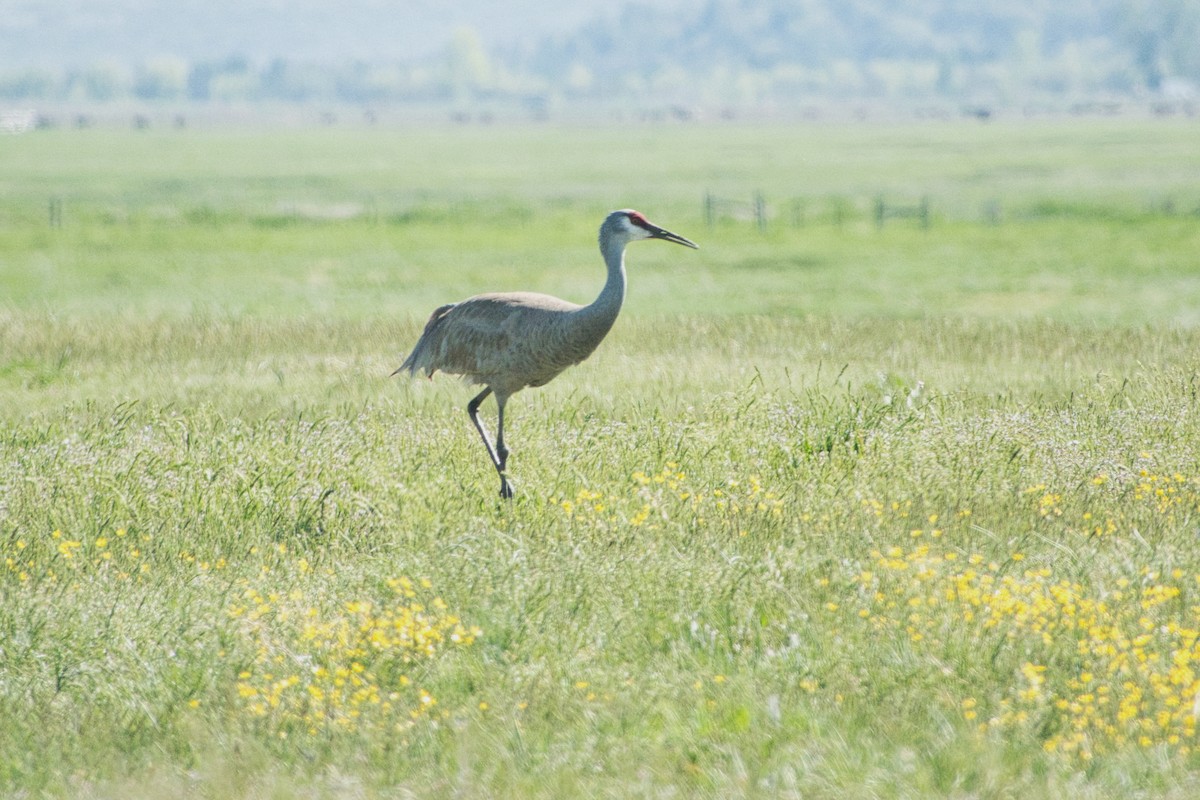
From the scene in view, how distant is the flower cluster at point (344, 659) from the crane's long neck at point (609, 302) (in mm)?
3103

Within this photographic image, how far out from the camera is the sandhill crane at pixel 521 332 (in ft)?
33.7

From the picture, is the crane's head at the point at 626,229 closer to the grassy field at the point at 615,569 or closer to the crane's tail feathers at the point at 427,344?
the grassy field at the point at 615,569

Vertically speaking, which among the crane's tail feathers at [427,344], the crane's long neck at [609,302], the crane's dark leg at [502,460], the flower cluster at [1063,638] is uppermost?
the crane's long neck at [609,302]

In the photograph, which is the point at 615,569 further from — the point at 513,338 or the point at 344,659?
the point at 513,338

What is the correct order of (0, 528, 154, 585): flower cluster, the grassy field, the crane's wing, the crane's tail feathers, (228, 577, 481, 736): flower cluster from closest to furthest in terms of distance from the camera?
the grassy field
(228, 577, 481, 736): flower cluster
(0, 528, 154, 585): flower cluster
the crane's wing
the crane's tail feathers

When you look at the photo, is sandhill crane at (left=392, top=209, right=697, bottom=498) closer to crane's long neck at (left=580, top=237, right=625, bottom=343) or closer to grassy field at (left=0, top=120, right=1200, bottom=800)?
crane's long neck at (left=580, top=237, right=625, bottom=343)

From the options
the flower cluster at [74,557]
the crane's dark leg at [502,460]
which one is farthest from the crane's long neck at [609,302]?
the flower cluster at [74,557]

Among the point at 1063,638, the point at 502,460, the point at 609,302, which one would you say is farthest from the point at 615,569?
the point at 502,460

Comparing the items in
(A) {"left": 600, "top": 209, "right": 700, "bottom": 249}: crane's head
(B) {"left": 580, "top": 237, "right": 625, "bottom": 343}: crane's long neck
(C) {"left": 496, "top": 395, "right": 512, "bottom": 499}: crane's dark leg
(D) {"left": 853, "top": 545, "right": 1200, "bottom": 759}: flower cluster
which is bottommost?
(C) {"left": 496, "top": 395, "right": 512, "bottom": 499}: crane's dark leg

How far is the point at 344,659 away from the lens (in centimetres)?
695

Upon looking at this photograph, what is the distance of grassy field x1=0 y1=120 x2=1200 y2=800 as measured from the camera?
19.8ft

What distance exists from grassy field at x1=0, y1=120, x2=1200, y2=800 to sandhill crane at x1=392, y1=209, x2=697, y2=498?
625 millimetres

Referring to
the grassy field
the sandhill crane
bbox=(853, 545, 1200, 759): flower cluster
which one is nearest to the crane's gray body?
the sandhill crane

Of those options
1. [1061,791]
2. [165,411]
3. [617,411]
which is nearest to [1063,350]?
[617,411]
